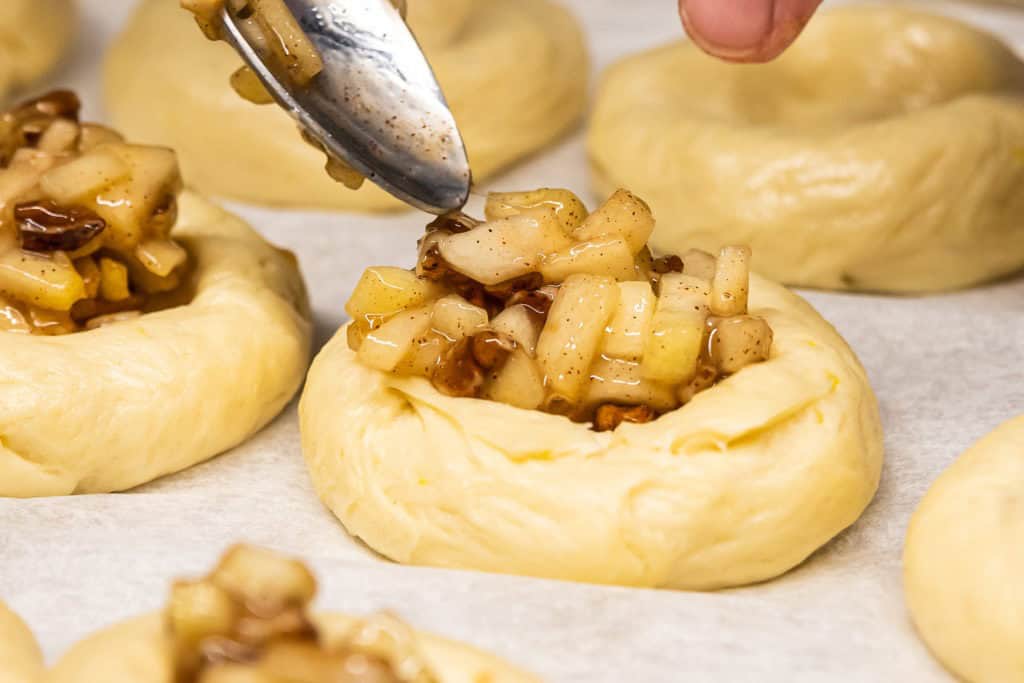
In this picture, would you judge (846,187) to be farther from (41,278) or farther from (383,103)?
(41,278)

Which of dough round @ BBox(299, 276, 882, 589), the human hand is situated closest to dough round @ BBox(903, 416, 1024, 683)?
Answer: dough round @ BBox(299, 276, 882, 589)

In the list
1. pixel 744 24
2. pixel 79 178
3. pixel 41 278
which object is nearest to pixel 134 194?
pixel 79 178

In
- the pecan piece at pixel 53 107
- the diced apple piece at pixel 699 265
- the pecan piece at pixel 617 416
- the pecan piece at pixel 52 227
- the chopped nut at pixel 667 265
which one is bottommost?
the pecan piece at pixel 617 416

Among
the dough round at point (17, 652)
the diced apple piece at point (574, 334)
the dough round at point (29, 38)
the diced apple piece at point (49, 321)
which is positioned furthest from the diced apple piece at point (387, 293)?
the dough round at point (29, 38)

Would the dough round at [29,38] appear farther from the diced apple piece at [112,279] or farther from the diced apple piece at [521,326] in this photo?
the diced apple piece at [521,326]

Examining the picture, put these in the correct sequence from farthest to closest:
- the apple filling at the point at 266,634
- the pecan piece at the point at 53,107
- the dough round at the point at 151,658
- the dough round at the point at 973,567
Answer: the pecan piece at the point at 53,107 → the dough round at the point at 973,567 → the dough round at the point at 151,658 → the apple filling at the point at 266,634

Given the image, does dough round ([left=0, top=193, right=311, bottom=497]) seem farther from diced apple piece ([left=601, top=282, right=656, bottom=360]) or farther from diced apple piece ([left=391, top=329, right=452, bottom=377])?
diced apple piece ([left=601, top=282, right=656, bottom=360])
